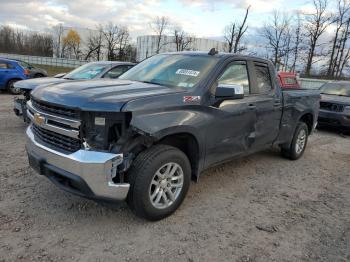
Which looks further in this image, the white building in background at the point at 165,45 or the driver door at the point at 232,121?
the white building in background at the point at 165,45

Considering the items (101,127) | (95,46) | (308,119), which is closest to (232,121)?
(101,127)

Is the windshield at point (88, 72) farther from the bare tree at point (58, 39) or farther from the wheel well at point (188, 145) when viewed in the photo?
the bare tree at point (58, 39)

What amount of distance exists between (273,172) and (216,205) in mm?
1964

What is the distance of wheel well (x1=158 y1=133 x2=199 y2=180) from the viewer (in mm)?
4032

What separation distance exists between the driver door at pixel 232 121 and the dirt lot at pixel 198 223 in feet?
2.10

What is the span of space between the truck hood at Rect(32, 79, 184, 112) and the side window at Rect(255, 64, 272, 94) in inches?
70.0

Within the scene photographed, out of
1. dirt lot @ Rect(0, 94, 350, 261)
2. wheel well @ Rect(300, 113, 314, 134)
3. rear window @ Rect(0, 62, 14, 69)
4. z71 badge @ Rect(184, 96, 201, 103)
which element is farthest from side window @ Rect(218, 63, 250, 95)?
rear window @ Rect(0, 62, 14, 69)

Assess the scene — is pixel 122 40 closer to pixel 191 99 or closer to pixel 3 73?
pixel 3 73

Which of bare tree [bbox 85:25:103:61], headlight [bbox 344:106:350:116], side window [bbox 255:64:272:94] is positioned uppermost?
bare tree [bbox 85:25:103:61]

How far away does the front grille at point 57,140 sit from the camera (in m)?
3.51

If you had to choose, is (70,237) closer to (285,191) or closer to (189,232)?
(189,232)

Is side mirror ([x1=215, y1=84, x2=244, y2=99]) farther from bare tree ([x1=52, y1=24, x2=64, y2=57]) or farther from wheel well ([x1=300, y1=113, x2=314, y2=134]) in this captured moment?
bare tree ([x1=52, y1=24, x2=64, y2=57])

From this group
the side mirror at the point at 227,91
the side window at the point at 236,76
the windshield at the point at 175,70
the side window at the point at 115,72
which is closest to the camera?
the side mirror at the point at 227,91

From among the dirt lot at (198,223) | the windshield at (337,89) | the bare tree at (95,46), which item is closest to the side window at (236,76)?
the dirt lot at (198,223)
